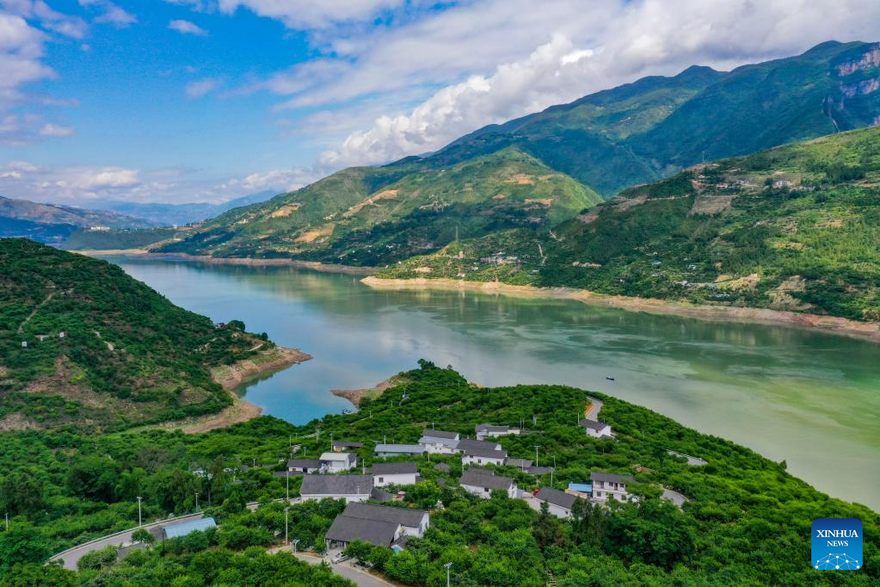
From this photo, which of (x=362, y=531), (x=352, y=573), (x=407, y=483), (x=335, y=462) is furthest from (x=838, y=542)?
(x=335, y=462)

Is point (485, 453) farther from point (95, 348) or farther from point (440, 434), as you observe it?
point (95, 348)

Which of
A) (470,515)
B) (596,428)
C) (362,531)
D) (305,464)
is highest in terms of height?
(362,531)

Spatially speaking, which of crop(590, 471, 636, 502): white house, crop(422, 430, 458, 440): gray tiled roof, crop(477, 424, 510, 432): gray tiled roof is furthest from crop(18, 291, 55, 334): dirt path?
crop(590, 471, 636, 502): white house

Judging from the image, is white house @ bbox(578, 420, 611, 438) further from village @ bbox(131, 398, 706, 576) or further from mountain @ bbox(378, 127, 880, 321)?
mountain @ bbox(378, 127, 880, 321)

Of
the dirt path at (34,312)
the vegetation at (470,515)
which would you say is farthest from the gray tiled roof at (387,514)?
the dirt path at (34,312)

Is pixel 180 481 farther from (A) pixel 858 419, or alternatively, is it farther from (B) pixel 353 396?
(A) pixel 858 419

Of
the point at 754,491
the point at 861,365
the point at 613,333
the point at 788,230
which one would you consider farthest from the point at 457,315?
the point at 754,491
